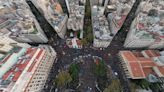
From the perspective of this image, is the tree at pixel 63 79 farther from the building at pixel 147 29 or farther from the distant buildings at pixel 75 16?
the building at pixel 147 29

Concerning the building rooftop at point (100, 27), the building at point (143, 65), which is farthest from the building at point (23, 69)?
the building at point (143, 65)

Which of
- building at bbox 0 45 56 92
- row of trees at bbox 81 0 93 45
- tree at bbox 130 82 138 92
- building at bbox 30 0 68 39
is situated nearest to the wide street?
tree at bbox 130 82 138 92

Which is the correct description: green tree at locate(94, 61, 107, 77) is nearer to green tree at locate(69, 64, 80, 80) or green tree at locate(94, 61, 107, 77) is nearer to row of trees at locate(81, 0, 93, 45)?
green tree at locate(69, 64, 80, 80)

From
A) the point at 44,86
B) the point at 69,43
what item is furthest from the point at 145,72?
the point at 44,86

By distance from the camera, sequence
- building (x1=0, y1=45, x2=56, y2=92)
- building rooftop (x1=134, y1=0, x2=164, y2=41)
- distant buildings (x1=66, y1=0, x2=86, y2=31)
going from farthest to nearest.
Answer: distant buildings (x1=66, y1=0, x2=86, y2=31) < building rooftop (x1=134, y1=0, x2=164, y2=41) < building (x1=0, y1=45, x2=56, y2=92)

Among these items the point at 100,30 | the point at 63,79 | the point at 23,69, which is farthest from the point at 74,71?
the point at 100,30

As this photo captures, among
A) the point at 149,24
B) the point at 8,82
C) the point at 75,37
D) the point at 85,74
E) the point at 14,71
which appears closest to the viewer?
the point at 8,82

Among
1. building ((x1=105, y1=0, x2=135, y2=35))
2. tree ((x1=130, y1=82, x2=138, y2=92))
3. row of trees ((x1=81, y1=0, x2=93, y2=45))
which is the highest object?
building ((x1=105, y1=0, x2=135, y2=35))

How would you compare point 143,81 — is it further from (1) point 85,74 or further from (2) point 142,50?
(1) point 85,74
